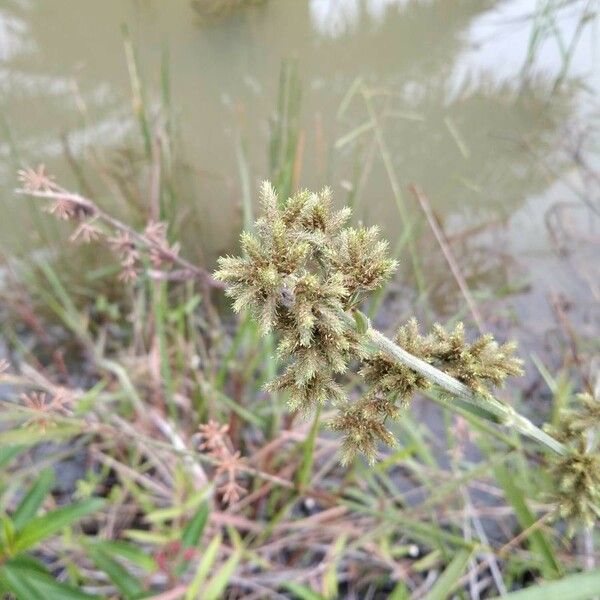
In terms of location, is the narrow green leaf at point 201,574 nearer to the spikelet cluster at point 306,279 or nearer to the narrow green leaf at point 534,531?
the narrow green leaf at point 534,531

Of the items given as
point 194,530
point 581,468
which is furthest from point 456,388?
point 194,530

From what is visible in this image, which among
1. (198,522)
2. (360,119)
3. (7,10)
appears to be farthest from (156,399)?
(7,10)

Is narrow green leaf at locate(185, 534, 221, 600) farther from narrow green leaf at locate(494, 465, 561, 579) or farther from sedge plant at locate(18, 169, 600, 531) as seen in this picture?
sedge plant at locate(18, 169, 600, 531)

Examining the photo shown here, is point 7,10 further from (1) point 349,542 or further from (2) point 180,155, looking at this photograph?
(1) point 349,542

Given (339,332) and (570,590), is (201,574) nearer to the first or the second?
(570,590)

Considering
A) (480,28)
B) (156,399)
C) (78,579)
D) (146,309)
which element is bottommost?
(78,579)

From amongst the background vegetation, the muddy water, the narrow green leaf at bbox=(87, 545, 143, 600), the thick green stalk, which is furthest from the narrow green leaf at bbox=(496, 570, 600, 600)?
the muddy water
